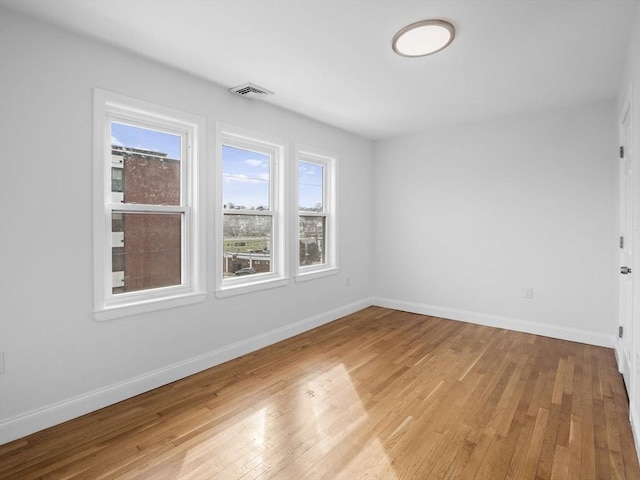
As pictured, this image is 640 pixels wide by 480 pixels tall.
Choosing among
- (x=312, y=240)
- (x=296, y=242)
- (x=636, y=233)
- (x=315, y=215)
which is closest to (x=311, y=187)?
(x=315, y=215)

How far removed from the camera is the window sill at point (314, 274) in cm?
419

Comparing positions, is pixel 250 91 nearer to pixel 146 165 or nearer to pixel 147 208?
pixel 146 165

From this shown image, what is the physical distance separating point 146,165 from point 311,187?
2210 millimetres

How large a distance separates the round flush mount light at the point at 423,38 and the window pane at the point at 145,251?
2.30 meters

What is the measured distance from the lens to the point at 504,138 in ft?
14.1

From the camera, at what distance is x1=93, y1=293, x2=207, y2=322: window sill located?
249 cm

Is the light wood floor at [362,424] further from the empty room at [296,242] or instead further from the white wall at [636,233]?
the white wall at [636,233]

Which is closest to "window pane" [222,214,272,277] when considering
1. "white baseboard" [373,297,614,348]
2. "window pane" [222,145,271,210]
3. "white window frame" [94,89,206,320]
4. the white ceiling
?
"window pane" [222,145,271,210]

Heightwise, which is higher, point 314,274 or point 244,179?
point 244,179

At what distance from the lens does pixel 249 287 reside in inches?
139

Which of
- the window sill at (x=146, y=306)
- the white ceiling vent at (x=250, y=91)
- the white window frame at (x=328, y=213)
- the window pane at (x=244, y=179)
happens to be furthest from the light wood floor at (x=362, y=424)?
the white ceiling vent at (x=250, y=91)

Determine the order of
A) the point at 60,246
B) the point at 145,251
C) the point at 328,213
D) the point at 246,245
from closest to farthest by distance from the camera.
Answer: the point at 60,246
the point at 145,251
the point at 246,245
the point at 328,213

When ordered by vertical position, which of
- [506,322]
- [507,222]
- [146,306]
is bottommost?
[506,322]

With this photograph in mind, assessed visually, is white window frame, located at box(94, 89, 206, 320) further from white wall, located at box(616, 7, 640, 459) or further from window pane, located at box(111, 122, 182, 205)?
white wall, located at box(616, 7, 640, 459)
